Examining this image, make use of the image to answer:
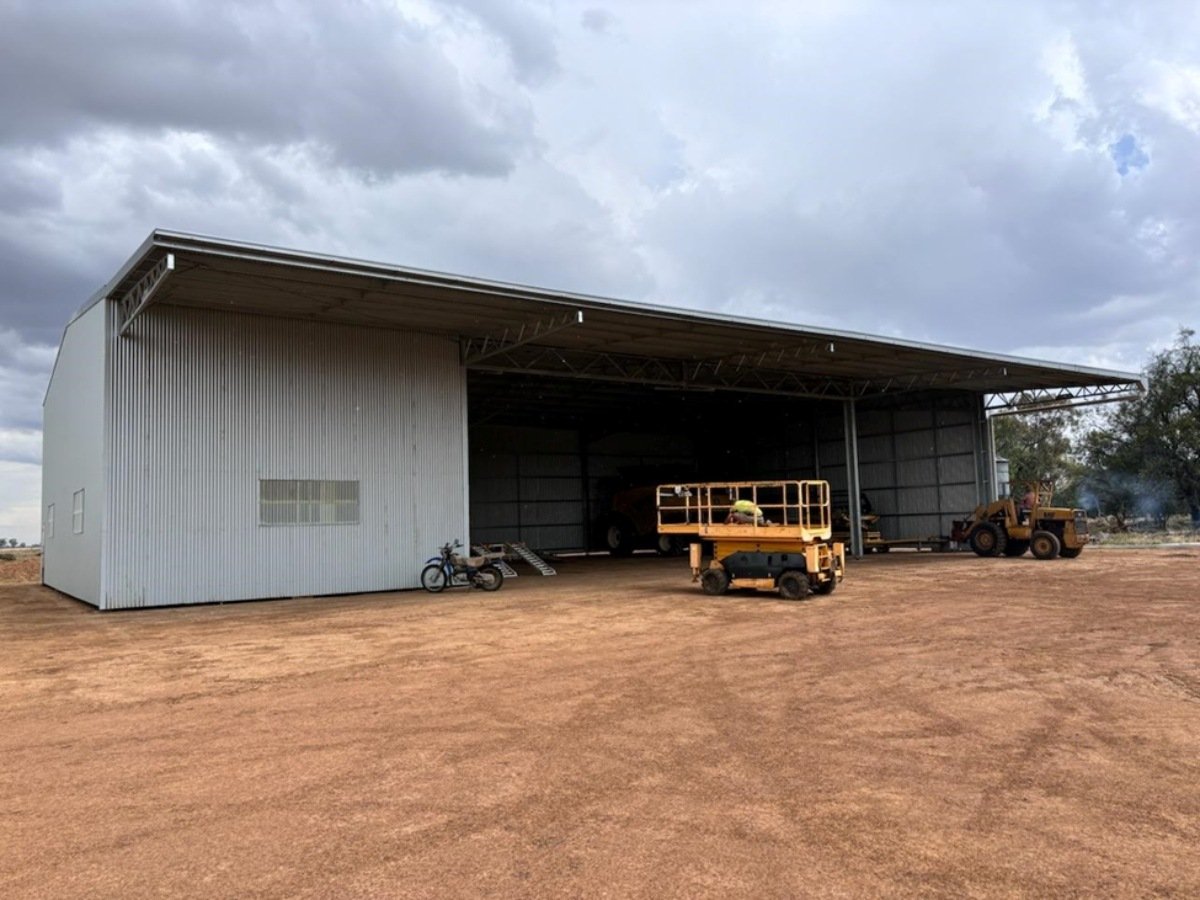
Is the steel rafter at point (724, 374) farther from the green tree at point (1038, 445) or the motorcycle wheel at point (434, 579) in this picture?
the green tree at point (1038, 445)

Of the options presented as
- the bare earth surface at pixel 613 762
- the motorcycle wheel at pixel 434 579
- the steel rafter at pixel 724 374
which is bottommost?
the bare earth surface at pixel 613 762

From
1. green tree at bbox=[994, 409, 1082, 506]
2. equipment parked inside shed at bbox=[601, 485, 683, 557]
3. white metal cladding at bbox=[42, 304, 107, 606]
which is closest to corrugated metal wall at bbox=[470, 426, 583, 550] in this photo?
equipment parked inside shed at bbox=[601, 485, 683, 557]

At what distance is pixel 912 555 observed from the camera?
25438 millimetres

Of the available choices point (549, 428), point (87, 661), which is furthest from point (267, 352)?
point (549, 428)

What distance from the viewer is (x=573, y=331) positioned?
18.2 metres

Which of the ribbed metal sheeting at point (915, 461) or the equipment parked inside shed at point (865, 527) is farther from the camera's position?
the ribbed metal sheeting at point (915, 461)

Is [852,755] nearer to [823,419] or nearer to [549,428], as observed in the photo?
[823,419]

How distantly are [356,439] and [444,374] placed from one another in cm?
228

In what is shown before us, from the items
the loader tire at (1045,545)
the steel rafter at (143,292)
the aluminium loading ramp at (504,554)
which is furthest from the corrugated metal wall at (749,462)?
the steel rafter at (143,292)

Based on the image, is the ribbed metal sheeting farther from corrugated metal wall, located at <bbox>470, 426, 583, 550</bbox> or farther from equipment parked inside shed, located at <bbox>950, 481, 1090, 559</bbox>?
corrugated metal wall, located at <bbox>470, 426, 583, 550</bbox>

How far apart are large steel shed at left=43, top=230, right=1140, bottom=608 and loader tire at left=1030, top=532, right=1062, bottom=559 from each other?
4211 millimetres

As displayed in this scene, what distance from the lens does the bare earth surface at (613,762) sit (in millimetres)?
3768

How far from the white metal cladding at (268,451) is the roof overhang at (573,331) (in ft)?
1.89

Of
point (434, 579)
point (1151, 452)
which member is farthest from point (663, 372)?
point (1151, 452)
